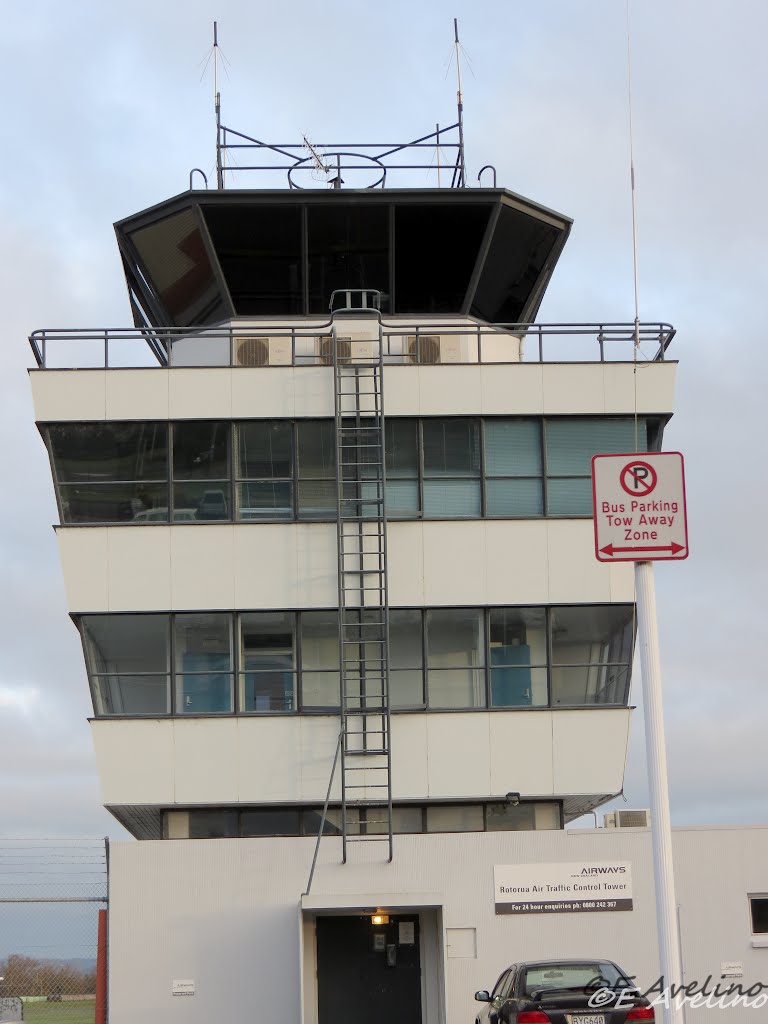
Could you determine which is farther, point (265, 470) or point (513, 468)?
point (513, 468)

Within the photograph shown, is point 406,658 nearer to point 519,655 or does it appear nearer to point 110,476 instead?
point 519,655

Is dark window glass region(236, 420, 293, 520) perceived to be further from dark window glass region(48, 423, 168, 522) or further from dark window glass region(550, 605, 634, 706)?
dark window glass region(550, 605, 634, 706)

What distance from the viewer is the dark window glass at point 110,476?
25.9m

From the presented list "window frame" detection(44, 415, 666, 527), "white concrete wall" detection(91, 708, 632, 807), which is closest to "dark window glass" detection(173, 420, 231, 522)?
"window frame" detection(44, 415, 666, 527)

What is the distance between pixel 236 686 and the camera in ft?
83.8

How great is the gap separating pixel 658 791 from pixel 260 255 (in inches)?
681

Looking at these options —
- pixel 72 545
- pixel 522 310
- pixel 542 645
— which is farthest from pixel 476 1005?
pixel 522 310

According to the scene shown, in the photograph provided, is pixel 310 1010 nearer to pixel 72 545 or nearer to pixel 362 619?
pixel 362 619

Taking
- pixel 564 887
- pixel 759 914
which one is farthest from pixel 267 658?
pixel 759 914

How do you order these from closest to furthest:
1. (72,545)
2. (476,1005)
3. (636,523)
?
(636,523)
(476,1005)
(72,545)

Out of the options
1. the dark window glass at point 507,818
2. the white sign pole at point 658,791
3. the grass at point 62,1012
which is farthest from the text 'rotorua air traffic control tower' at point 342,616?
the white sign pole at point 658,791

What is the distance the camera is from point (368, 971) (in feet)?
83.8

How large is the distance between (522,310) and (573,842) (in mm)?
10415

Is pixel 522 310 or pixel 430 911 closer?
pixel 430 911
